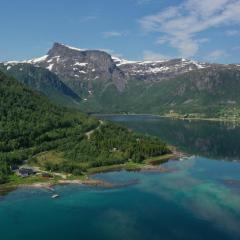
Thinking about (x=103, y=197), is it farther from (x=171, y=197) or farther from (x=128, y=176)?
(x=128, y=176)

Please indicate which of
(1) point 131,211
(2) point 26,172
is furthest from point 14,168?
(1) point 131,211

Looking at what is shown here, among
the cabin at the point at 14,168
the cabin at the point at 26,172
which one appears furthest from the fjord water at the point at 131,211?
the cabin at the point at 14,168

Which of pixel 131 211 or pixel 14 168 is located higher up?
pixel 14 168

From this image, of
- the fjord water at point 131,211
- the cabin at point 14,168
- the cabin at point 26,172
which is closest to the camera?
the fjord water at point 131,211

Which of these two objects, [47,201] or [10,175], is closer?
[47,201]

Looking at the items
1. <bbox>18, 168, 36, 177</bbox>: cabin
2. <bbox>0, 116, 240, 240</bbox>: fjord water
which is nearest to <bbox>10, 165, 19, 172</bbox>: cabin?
<bbox>18, 168, 36, 177</bbox>: cabin

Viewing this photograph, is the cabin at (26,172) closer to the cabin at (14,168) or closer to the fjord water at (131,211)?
the cabin at (14,168)

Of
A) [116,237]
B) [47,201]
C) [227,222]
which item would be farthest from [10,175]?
[227,222]

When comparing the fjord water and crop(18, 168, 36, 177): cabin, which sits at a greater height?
crop(18, 168, 36, 177): cabin

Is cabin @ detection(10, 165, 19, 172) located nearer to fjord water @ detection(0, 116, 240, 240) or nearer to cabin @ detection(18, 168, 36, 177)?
cabin @ detection(18, 168, 36, 177)

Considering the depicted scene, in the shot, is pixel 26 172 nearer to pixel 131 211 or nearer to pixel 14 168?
pixel 14 168

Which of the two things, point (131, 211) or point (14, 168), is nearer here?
point (131, 211)
